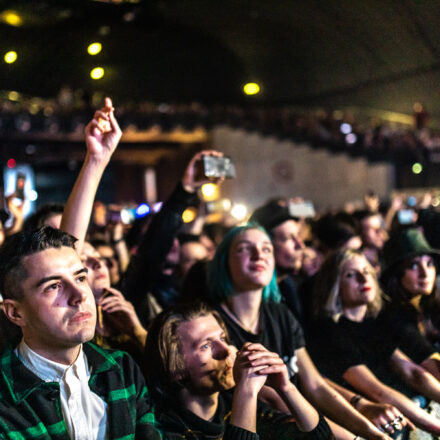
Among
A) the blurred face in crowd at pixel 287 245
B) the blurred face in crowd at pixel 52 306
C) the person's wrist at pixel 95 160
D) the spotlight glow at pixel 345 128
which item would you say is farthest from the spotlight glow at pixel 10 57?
the spotlight glow at pixel 345 128

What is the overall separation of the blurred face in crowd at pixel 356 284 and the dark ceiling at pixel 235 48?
1.29 m

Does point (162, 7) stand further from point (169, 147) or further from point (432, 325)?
point (432, 325)

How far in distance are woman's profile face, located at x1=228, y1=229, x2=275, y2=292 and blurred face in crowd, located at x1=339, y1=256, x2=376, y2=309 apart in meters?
0.61

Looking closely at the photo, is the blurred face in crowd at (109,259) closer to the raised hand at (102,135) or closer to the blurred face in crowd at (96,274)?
the blurred face in crowd at (96,274)

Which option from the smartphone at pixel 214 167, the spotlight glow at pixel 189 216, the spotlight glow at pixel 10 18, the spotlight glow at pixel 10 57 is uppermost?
the spotlight glow at pixel 10 18

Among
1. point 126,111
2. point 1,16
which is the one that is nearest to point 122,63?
point 1,16

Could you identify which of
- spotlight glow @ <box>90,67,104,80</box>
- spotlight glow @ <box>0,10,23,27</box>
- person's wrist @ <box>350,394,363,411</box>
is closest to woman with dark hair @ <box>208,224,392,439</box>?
person's wrist @ <box>350,394,363,411</box>

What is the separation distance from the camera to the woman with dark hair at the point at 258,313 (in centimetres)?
258

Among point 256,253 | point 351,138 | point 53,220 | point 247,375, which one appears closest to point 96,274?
point 53,220

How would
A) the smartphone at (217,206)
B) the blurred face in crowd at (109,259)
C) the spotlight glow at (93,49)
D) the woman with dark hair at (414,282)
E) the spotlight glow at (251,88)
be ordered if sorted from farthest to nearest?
the smartphone at (217,206)
the blurred face in crowd at (109,259)
the woman with dark hair at (414,282)
the spotlight glow at (251,88)
the spotlight glow at (93,49)

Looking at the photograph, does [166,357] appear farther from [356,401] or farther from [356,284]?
[356,284]

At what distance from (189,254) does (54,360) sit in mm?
2343

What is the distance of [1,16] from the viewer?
9.55 feet

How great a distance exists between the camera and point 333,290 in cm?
321
